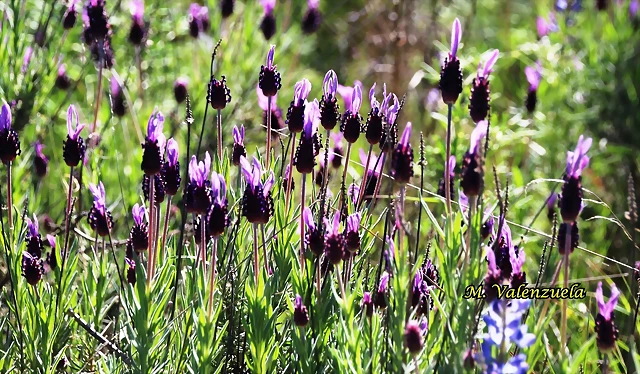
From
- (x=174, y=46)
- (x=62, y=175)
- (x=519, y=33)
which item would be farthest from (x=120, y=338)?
(x=519, y=33)

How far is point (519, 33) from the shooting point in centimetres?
354

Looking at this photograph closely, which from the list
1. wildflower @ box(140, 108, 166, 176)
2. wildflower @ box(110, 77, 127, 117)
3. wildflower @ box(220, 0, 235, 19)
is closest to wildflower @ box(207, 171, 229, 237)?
wildflower @ box(140, 108, 166, 176)

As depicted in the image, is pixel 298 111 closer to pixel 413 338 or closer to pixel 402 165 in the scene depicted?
pixel 402 165

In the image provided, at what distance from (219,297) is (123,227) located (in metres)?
1.02

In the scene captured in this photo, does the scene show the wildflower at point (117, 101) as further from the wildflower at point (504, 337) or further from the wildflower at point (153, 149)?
the wildflower at point (504, 337)

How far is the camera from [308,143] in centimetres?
129

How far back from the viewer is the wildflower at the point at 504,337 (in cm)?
107

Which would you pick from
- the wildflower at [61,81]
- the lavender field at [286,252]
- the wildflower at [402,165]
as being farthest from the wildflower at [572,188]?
the wildflower at [61,81]

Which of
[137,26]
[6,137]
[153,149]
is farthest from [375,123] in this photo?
[137,26]

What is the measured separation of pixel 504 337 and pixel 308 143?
432 millimetres

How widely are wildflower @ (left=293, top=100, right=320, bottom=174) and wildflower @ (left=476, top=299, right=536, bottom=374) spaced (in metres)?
0.37

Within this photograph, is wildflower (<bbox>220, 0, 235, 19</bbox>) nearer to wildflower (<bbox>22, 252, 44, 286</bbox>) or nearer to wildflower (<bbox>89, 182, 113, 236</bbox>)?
wildflower (<bbox>89, 182, 113, 236</bbox>)

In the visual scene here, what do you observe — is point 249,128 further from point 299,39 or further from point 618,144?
point 618,144

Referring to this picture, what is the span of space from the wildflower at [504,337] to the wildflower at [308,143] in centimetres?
37
